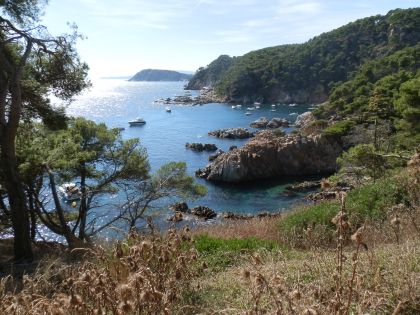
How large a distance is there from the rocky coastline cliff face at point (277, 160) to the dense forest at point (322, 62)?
6101 cm

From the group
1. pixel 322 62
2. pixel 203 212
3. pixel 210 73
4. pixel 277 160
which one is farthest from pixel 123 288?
pixel 210 73

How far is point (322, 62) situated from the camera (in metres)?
110

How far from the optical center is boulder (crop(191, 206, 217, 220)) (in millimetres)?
28253

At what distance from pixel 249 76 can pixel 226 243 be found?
106115 millimetres

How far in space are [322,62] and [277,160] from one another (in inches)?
3006

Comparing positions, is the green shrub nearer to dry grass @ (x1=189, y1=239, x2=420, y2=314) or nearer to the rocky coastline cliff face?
dry grass @ (x1=189, y1=239, x2=420, y2=314)

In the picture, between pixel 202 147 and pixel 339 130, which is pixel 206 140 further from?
pixel 339 130

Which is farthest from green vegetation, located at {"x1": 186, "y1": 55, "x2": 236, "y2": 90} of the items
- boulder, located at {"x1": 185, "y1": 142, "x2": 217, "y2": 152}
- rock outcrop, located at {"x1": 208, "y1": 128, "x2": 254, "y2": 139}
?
boulder, located at {"x1": 185, "y1": 142, "x2": 217, "y2": 152}

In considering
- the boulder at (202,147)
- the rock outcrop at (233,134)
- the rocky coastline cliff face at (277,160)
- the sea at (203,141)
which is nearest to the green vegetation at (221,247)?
the sea at (203,141)

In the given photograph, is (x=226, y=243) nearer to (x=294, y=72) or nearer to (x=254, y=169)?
(x=254, y=169)

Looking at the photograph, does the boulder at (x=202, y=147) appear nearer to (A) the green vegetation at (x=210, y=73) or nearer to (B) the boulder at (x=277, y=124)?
(B) the boulder at (x=277, y=124)

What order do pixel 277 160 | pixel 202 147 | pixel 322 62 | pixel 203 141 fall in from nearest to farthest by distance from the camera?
pixel 277 160 < pixel 202 147 < pixel 203 141 < pixel 322 62

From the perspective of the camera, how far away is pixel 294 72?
10925cm

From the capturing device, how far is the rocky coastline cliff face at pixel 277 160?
38875 millimetres
